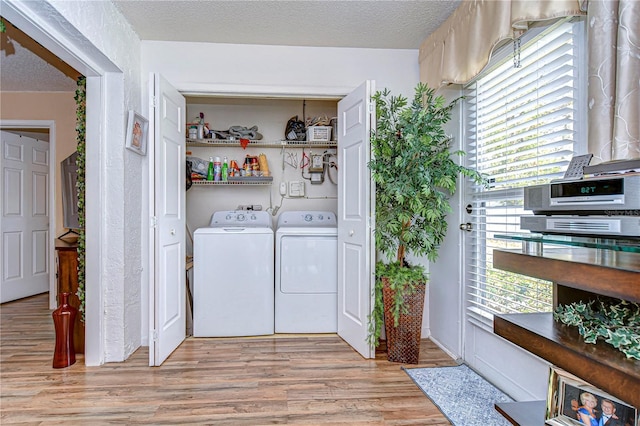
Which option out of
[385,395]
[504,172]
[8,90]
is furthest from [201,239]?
[8,90]

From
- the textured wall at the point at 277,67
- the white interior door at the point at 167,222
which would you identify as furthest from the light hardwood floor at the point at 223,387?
the textured wall at the point at 277,67

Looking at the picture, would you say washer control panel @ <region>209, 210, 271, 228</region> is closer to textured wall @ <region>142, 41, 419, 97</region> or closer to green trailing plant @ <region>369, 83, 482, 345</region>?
textured wall @ <region>142, 41, 419, 97</region>

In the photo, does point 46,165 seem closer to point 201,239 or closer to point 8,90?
point 8,90

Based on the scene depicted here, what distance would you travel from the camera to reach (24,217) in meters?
4.29

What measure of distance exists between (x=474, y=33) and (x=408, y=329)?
6.19 ft

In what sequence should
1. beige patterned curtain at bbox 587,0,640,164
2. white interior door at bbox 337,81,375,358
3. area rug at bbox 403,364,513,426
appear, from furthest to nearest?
white interior door at bbox 337,81,375,358
area rug at bbox 403,364,513,426
beige patterned curtain at bbox 587,0,640,164

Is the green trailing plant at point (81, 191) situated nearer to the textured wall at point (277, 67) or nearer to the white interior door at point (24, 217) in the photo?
the textured wall at point (277, 67)

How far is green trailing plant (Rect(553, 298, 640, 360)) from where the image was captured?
90 cm

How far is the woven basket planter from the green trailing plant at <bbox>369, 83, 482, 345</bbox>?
0.05 m

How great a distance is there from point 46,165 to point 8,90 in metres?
1.04

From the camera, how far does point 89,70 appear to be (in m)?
2.33

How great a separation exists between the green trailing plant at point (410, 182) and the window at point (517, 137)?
165 millimetres

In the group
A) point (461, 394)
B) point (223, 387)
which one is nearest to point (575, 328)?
point (461, 394)

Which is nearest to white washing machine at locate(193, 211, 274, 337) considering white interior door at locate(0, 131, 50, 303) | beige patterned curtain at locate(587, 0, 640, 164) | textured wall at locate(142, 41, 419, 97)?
textured wall at locate(142, 41, 419, 97)
